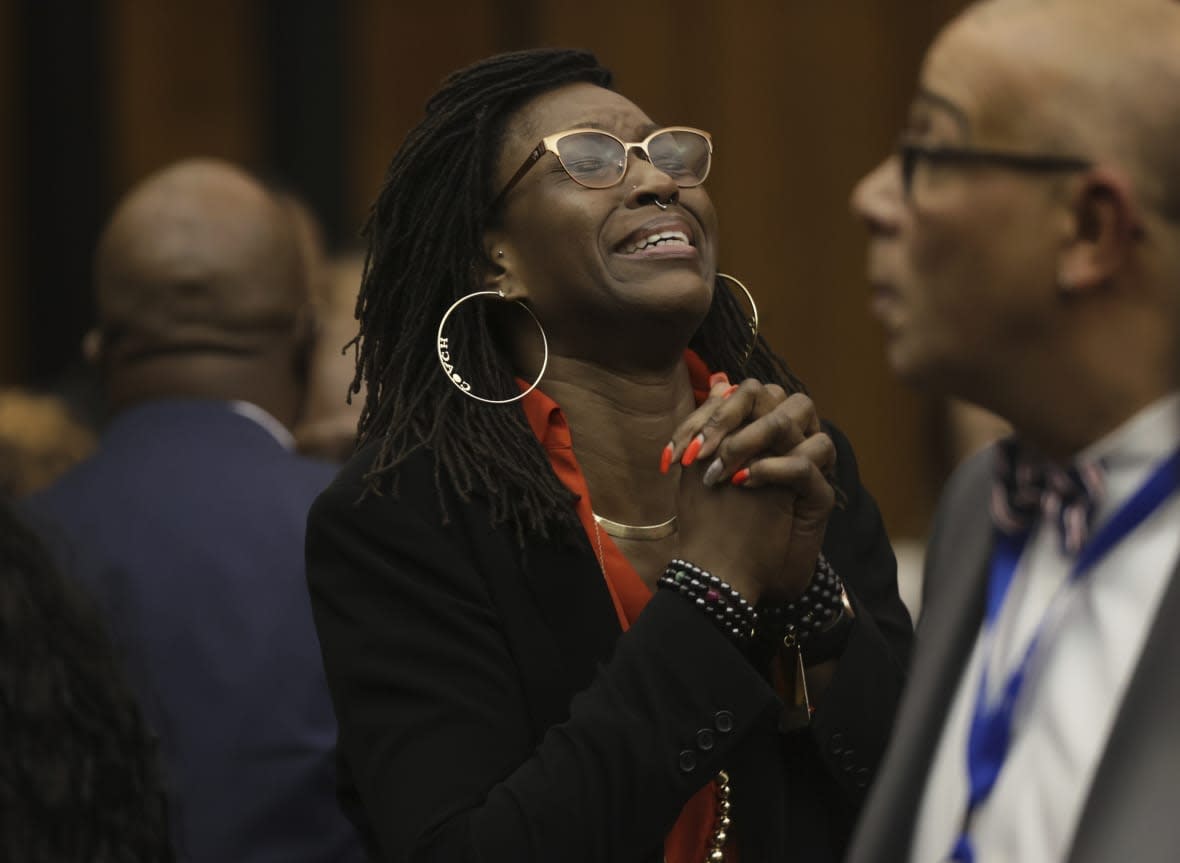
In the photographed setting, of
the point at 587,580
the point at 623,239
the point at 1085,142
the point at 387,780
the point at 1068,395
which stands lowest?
the point at 387,780

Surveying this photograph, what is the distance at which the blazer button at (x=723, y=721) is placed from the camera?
2.43 m

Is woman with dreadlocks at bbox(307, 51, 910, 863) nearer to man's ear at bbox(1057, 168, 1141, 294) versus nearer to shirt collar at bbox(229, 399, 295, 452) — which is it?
man's ear at bbox(1057, 168, 1141, 294)

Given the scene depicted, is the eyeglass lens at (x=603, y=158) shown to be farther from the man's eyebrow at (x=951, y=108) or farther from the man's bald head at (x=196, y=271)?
the man's bald head at (x=196, y=271)

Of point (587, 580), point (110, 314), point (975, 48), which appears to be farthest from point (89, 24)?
point (975, 48)

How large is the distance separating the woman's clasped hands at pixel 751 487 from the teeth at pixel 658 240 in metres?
0.26

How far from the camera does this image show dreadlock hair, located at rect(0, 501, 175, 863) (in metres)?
1.90

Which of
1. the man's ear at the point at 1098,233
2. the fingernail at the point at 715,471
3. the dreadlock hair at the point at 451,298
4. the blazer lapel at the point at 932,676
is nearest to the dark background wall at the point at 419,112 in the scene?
the dreadlock hair at the point at 451,298

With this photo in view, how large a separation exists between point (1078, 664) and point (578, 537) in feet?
3.11

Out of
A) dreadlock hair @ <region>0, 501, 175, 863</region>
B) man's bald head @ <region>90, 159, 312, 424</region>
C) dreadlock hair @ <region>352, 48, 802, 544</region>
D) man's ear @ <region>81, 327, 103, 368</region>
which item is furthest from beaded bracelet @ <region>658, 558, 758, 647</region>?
man's ear @ <region>81, 327, 103, 368</region>

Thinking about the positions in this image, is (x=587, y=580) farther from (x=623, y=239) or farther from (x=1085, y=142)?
(x=1085, y=142)

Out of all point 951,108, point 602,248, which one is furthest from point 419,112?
point 951,108

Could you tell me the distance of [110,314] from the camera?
3.97 metres

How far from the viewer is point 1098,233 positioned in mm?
1782

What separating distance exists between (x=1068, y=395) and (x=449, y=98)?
4.19ft
